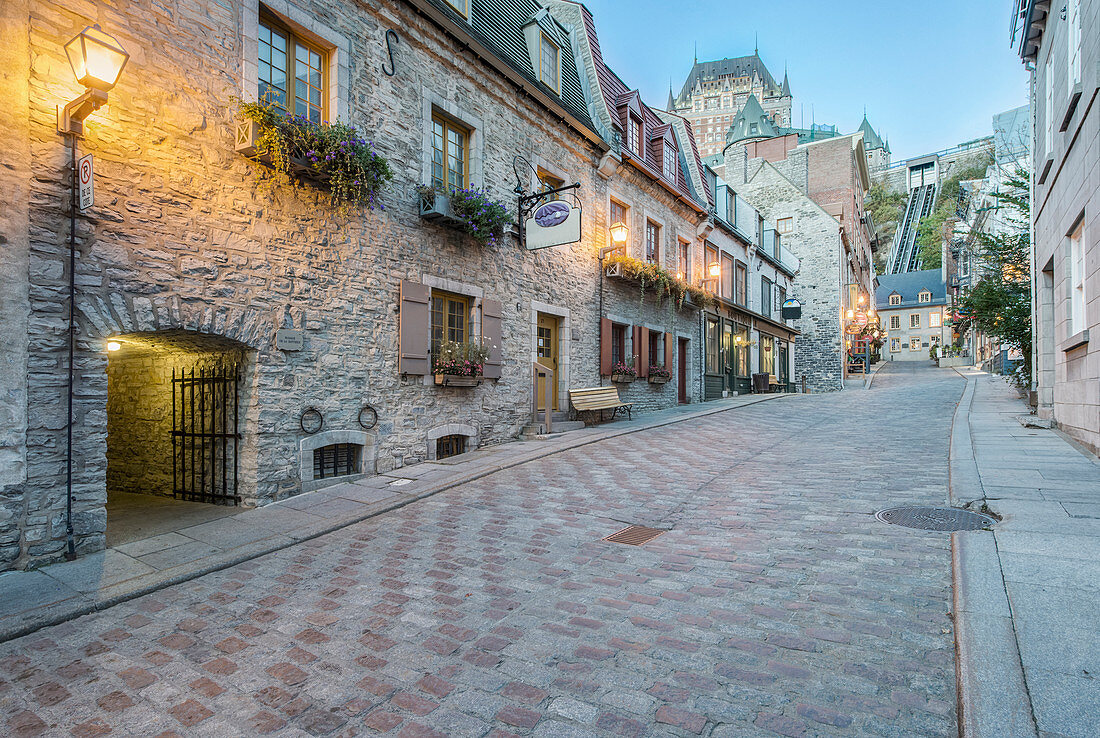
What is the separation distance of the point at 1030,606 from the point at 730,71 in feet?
484

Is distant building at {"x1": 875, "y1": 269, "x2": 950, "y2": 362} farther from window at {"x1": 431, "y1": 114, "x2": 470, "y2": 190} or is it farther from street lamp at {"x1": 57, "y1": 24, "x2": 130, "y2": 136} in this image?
street lamp at {"x1": 57, "y1": 24, "x2": 130, "y2": 136}

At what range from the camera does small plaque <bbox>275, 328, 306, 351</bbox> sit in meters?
6.70

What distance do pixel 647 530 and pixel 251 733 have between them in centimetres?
348

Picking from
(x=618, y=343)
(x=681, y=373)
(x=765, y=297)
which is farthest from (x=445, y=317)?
(x=765, y=297)

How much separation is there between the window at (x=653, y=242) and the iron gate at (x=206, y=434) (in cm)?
1138

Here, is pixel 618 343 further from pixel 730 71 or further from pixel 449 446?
pixel 730 71

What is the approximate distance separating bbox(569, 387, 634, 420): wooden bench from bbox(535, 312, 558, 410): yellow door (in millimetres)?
440

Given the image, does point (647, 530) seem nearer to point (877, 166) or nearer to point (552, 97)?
point (552, 97)

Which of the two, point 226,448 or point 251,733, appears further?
point 226,448

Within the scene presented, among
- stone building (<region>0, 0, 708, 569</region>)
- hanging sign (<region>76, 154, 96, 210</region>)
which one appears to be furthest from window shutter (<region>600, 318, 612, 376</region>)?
hanging sign (<region>76, 154, 96, 210</region>)

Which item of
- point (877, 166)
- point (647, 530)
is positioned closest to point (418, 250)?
point (647, 530)

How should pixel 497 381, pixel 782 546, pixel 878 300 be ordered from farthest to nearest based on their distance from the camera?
pixel 878 300
pixel 497 381
pixel 782 546

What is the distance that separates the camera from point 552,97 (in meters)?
11.8

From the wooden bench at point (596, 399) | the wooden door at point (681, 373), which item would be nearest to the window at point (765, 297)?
the wooden door at point (681, 373)
